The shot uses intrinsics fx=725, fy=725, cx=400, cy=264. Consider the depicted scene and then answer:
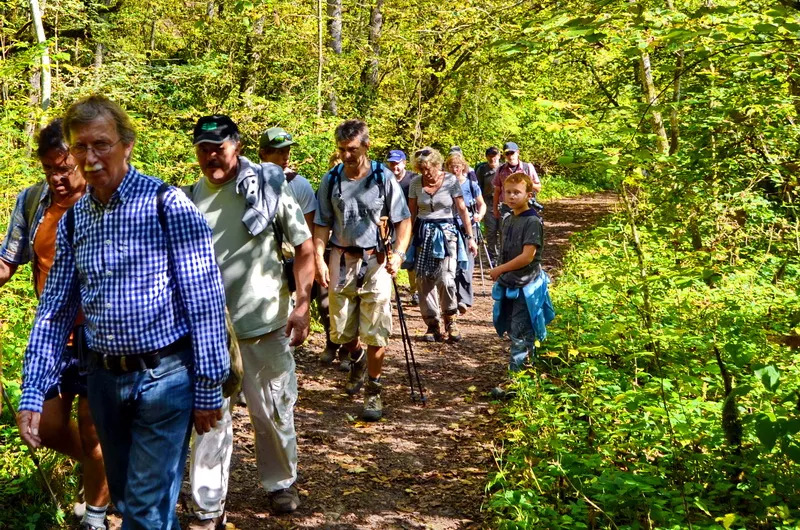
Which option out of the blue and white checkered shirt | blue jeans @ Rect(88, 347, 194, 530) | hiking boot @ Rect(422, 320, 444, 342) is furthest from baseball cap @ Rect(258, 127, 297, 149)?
blue jeans @ Rect(88, 347, 194, 530)

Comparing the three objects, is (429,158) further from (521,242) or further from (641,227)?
(641,227)

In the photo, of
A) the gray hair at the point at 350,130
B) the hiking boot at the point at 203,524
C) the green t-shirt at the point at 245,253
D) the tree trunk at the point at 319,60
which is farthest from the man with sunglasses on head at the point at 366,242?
the tree trunk at the point at 319,60

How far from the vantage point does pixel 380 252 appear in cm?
627

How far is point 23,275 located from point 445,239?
482 cm

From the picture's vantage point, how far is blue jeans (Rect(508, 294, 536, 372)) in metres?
6.50

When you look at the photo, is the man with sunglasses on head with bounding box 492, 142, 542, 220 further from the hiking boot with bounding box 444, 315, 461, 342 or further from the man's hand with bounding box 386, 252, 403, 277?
the man's hand with bounding box 386, 252, 403, 277

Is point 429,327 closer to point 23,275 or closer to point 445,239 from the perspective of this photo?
point 445,239

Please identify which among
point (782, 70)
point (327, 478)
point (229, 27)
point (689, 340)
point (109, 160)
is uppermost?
point (229, 27)

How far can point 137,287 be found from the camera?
2779 mm

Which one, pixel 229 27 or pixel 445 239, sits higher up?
pixel 229 27

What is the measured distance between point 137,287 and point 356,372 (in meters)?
4.34

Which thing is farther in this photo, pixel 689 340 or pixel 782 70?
pixel 782 70

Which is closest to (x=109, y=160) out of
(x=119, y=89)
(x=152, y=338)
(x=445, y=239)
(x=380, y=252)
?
(x=152, y=338)

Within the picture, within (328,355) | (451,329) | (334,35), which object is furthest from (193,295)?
(334,35)
